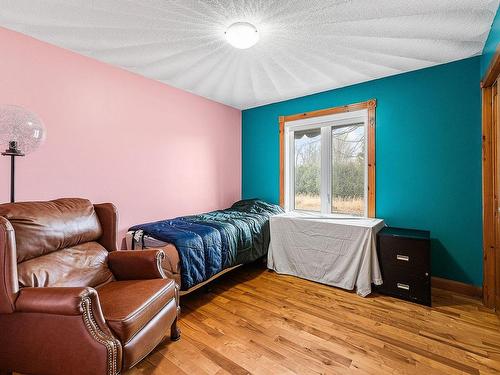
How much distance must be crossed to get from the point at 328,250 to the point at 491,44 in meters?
2.23

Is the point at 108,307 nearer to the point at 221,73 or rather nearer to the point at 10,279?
the point at 10,279

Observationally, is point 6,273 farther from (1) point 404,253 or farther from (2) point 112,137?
(1) point 404,253

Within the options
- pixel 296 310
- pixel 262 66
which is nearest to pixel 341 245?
pixel 296 310

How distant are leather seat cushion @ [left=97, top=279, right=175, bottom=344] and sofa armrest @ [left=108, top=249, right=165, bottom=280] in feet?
0.23

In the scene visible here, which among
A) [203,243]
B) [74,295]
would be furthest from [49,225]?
[203,243]

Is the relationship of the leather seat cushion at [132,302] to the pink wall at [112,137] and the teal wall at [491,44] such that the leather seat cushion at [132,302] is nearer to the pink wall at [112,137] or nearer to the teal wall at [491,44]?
the pink wall at [112,137]

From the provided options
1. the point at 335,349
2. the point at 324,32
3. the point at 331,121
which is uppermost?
the point at 324,32

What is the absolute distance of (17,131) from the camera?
167cm

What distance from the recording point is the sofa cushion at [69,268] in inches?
56.8

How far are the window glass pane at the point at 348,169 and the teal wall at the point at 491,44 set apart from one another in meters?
1.20

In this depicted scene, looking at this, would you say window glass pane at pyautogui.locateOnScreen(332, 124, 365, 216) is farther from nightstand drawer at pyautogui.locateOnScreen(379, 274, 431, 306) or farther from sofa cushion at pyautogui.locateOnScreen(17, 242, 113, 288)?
sofa cushion at pyautogui.locateOnScreen(17, 242, 113, 288)

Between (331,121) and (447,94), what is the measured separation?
4.03ft

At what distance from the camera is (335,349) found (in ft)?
5.52

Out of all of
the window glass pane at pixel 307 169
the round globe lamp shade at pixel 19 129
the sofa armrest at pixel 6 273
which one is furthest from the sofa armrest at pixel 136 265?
the window glass pane at pixel 307 169
